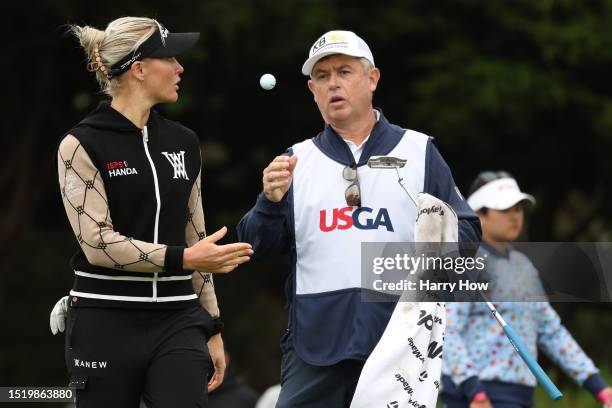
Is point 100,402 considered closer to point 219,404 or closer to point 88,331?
point 88,331

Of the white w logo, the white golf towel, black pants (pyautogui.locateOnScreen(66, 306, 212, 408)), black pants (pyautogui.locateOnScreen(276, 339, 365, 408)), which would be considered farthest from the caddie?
black pants (pyautogui.locateOnScreen(66, 306, 212, 408))

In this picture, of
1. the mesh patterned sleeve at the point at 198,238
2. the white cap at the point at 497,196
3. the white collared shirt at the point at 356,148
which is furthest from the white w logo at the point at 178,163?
the white cap at the point at 497,196

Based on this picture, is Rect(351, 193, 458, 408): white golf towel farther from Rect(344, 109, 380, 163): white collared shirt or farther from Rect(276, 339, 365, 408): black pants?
Rect(344, 109, 380, 163): white collared shirt

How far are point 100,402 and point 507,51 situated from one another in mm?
8812

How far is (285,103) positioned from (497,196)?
271 inches

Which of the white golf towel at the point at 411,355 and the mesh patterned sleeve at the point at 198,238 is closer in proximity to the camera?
the white golf towel at the point at 411,355

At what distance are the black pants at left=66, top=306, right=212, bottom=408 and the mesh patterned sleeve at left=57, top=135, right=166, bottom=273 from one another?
0.23 meters

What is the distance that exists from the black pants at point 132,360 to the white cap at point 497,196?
271cm

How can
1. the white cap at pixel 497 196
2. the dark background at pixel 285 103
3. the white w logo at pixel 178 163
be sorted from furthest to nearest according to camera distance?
the dark background at pixel 285 103 → the white cap at pixel 497 196 → the white w logo at pixel 178 163

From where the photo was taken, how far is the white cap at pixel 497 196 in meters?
7.34

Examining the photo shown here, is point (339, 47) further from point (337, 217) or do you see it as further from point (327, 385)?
point (327, 385)

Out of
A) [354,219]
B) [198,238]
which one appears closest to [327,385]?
[354,219]

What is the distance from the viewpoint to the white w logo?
5277 mm

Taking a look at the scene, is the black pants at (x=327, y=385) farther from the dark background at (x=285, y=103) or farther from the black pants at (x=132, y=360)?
the dark background at (x=285, y=103)
